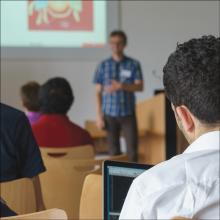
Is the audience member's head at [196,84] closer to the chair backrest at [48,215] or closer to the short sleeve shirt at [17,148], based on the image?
the chair backrest at [48,215]

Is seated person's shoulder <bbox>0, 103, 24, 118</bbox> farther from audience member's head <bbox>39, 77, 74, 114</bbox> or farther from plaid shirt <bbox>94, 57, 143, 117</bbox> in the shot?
plaid shirt <bbox>94, 57, 143, 117</bbox>

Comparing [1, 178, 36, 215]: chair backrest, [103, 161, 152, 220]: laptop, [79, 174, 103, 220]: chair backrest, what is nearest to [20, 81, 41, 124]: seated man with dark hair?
[1, 178, 36, 215]: chair backrest

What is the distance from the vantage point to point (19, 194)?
206 cm

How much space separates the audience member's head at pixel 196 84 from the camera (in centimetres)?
93

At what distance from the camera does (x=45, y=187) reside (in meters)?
2.59

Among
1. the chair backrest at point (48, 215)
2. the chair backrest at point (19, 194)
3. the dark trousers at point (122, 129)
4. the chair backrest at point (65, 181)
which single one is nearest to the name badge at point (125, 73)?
the dark trousers at point (122, 129)

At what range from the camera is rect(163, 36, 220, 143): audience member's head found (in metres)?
0.93

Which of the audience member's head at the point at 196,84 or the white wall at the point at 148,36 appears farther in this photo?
the white wall at the point at 148,36

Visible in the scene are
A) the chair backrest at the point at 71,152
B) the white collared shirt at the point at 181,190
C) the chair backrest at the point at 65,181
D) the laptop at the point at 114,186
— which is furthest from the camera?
the chair backrest at the point at 71,152

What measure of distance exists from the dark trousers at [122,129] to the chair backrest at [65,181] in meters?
2.40

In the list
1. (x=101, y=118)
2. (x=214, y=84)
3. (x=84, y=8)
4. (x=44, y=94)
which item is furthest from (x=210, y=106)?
(x=84, y=8)

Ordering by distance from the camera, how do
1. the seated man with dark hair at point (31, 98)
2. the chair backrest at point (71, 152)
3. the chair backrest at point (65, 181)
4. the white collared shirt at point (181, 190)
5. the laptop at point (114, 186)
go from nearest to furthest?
the white collared shirt at point (181, 190), the laptop at point (114, 186), the chair backrest at point (65, 181), the chair backrest at point (71, 152), the seated man with dark hair at point (31, 98)

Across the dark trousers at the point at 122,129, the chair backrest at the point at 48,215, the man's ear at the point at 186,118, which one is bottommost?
the dark trousers at the point at 122,129

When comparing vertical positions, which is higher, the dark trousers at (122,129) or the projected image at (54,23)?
the projected image at (54,23)
